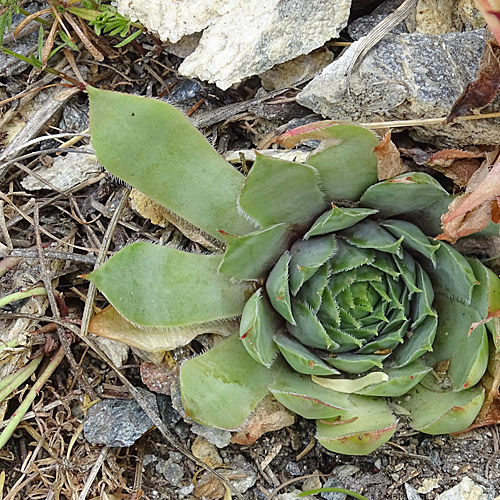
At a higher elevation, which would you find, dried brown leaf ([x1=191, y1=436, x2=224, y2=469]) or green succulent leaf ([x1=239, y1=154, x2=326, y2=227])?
green succulent leaf ([x1=239, y1=154, x2=326, y2=227])

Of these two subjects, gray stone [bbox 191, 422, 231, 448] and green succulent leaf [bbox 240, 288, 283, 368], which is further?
gray stone [bbox 191, 422, 231, 448]

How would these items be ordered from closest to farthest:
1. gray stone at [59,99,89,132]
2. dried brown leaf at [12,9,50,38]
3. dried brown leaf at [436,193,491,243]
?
dried brown leaf at [436,193,491,243], dried brown leaf at [12,9,50,38], gray stone at [59,99,89,132]

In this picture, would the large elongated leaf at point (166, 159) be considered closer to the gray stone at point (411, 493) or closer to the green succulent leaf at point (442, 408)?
→ the green succulent leaf at point (442, 408)

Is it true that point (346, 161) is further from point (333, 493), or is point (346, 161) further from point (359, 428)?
point (333, 493)

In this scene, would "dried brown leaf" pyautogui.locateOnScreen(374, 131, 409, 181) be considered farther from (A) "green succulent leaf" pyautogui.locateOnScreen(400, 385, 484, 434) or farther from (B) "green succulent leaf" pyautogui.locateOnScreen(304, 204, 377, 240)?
(A) "green succulent leaf" pyautogui.locateOnScreen(400, 385, 484, 434)

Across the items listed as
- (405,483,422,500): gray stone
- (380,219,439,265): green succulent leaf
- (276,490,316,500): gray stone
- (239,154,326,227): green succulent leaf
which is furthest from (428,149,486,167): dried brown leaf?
(276,490,316,500): gray stone

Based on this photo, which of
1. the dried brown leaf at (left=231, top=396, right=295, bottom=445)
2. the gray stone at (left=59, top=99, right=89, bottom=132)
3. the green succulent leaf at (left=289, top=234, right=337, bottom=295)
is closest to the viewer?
the green succulent leaf at (left=289, top=234, right=337, bottom=295)

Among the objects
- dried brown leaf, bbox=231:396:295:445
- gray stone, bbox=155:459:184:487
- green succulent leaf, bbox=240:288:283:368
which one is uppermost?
green succulent leaf, bbox=240:288:283:368

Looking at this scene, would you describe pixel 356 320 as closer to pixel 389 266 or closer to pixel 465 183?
pixel 389 266

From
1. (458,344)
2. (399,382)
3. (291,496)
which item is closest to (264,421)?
(291,496)
